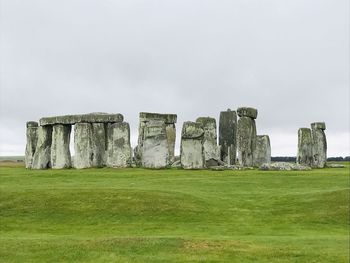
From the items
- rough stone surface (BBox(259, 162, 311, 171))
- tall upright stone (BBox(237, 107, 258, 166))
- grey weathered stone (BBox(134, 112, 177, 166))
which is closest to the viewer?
rough stone surface (BBox(259, 162, 311, 171))

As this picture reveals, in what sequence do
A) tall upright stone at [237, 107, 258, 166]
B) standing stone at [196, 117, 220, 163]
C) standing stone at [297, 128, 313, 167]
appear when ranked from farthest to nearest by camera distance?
standing stone at [297, 128, 313, 167]
tall upright stone at [237, 107, 258, 166]
standing stone at [196, 117, 220, 163]

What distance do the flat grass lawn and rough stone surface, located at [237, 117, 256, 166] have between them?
33.0ft

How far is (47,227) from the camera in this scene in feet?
77.2

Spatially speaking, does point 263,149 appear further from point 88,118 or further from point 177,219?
point 177,219

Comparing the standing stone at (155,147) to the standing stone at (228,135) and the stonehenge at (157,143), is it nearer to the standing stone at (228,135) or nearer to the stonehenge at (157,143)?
the stonehenge at (157,143)

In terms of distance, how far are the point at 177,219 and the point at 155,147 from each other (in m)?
16.7

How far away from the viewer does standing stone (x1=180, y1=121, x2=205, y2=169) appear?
1576 inches

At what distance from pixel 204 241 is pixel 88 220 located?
6.50m

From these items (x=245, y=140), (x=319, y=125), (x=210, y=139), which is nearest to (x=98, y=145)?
(x=210, y=139)

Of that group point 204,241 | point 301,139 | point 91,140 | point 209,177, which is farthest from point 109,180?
point 301,139

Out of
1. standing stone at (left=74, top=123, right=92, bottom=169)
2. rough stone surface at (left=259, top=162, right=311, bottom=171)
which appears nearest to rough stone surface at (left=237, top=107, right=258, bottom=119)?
rough stone surface at (left=259, top=162, right=311, bottom=171)

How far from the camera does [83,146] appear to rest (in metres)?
42.3

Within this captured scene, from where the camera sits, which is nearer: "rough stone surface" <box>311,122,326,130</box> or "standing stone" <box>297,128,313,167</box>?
"standing stone" <box>297,128,313,167</box>

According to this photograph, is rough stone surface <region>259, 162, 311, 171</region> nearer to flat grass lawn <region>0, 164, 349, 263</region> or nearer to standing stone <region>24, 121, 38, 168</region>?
flat grass lawn <region>0, 164, 349, 263</region>
